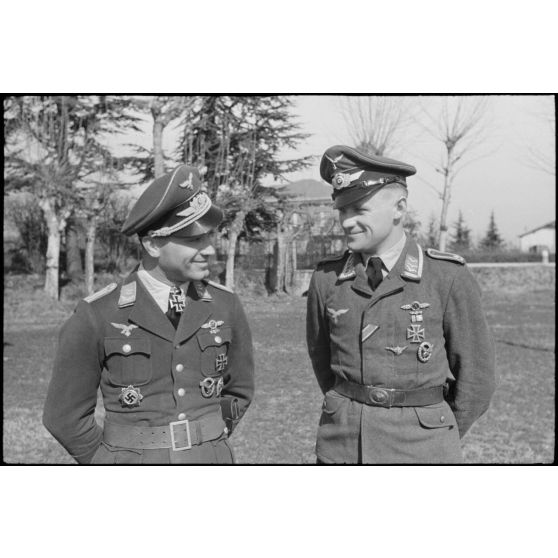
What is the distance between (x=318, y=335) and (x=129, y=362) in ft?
3.24

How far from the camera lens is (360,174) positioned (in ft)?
9.88

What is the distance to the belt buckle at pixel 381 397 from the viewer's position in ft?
9.79

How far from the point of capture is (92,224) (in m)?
6.48

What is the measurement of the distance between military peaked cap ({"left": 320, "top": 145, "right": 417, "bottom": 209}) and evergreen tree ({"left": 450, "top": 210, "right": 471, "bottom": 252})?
8.42ft

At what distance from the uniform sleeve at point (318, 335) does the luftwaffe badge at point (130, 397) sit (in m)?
0.95

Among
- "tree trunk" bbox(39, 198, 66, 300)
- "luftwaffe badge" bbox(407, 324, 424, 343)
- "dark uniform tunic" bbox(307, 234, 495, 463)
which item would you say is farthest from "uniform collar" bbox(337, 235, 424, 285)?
"tree trunk" bbox(39, 198, 66, 300)

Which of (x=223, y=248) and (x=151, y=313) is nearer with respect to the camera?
(x=151, y=313)

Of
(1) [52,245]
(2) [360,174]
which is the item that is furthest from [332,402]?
(1) [52,245]

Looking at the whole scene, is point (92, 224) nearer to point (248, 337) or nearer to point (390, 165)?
point (248, 337)

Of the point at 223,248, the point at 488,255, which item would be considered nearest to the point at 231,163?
the point at 223,248

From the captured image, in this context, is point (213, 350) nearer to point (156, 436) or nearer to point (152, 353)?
point (152, 353)

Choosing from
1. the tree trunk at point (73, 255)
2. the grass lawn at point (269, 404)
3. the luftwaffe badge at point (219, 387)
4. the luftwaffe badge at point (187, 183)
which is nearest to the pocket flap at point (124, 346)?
the luftwaffe badge at point (219, 387)

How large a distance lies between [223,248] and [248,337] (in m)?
2.27

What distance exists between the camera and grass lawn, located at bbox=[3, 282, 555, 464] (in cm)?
522
